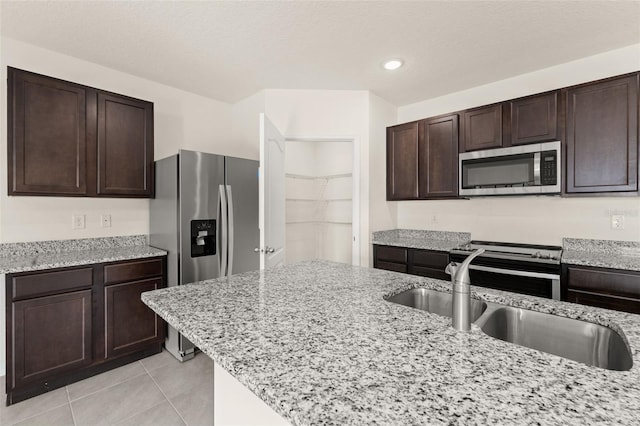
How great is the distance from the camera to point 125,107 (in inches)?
98.0

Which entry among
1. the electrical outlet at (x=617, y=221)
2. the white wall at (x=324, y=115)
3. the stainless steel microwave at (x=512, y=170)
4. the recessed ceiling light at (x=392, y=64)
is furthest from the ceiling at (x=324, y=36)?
the electrical outlet at (x=617, y=221)

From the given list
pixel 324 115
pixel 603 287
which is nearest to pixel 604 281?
pixel 603 287

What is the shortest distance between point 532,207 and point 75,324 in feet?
12.8

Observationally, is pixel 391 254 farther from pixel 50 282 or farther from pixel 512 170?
pixel 50 282

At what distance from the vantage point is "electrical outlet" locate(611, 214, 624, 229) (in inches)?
92.4

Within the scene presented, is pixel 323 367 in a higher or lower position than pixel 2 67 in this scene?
lower

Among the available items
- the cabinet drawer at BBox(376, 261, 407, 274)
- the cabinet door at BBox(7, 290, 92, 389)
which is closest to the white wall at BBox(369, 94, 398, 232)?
the cabinet drawer at BBox(376, 261, 407, 274)

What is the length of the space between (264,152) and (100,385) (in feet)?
6.77

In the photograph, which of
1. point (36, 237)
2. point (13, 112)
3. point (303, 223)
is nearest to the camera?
point (13, 112)

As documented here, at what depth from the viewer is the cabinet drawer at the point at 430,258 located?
108 inches

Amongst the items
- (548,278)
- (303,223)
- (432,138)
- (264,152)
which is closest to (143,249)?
(264,152)

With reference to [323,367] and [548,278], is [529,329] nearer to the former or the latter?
[323,367]

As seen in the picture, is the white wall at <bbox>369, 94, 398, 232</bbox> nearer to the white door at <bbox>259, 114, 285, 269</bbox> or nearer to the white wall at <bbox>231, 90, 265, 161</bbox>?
the white door at <bbox>259, 114, 285, 269</bbox>

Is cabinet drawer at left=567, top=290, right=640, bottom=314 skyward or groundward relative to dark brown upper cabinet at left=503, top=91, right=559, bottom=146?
groundward
